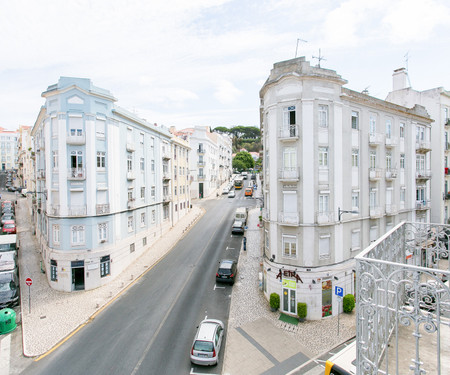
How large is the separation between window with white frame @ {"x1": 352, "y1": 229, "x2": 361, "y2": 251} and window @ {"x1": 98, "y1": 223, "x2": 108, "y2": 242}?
67.7ft

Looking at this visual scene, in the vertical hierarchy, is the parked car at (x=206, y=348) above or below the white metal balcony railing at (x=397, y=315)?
below

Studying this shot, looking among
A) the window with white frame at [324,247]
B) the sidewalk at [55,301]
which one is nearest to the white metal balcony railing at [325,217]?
the window with white frame at [324,247]

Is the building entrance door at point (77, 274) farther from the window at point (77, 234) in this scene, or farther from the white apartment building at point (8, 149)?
the white apartment building at point (8, 149)

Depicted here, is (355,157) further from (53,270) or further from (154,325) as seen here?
(53,270)

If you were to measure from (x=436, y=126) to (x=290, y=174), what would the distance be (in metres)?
23.8

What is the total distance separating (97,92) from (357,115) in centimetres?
2127

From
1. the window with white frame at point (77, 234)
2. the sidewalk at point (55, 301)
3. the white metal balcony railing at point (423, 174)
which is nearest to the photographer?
the sidewalk at point (55, 301)

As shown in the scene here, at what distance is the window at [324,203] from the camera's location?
19.8 metres

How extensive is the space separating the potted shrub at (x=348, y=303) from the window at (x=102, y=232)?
20005 mm

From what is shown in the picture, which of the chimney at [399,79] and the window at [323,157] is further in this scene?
the chimney at [399,79]

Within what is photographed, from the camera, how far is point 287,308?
20.0 metres

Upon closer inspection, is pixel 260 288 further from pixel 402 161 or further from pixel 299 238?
pixel 402 161

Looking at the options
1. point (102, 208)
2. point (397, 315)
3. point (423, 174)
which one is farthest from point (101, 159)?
point (423, 174)

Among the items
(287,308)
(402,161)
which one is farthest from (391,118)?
(287,308)
